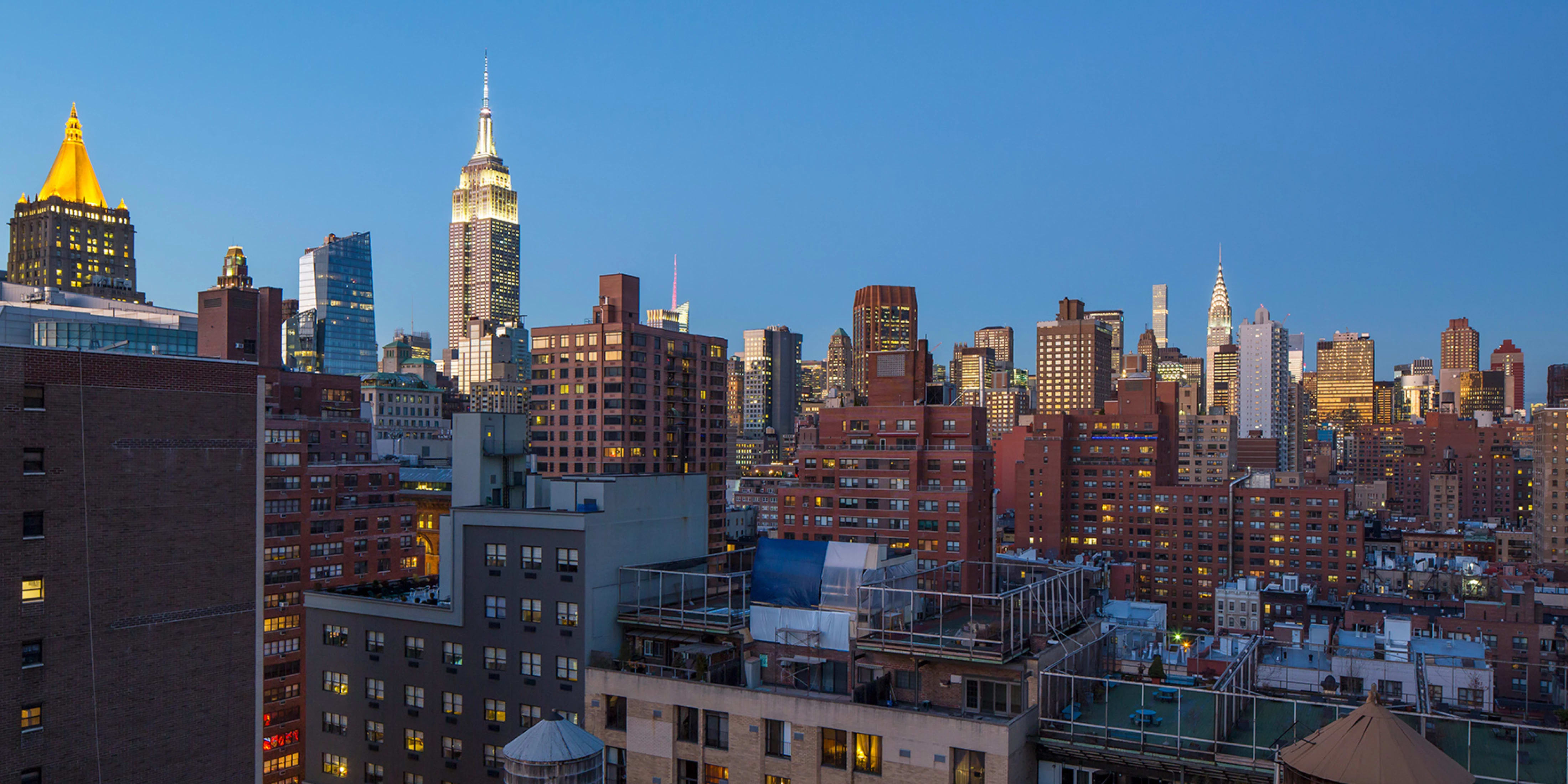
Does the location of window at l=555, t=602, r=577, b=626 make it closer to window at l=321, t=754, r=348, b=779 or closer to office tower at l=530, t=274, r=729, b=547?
window at l=321, t=754, r=348, b=779

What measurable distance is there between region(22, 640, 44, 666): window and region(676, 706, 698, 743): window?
21374 mm

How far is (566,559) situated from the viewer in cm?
4456

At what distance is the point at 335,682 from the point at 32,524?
18.2m

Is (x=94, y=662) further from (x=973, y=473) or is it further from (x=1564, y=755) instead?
(x=973, y=473)

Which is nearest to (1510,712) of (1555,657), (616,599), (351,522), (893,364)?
(1555,657)

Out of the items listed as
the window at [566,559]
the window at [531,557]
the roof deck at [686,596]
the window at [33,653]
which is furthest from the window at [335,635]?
the window at [33,653]

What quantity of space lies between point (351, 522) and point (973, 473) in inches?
2900

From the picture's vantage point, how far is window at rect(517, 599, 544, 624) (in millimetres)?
45219

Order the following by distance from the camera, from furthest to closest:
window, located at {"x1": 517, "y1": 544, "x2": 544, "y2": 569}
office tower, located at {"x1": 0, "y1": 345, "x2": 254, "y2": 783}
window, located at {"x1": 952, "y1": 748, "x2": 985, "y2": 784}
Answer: window, located at {"x1": 517, "y1": 544, "x2": 544, "y2": 569}, office tower, located at {"x1": 0, "y1": 345, "x2": 254, "y2": 783}, window, located at {"x1": 952, "y1": 748, "x2": 985, "y2": 784}

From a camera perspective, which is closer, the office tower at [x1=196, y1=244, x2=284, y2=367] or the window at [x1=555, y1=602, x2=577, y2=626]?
the window at [x1=555, y1=602, x2=577, y2=626]

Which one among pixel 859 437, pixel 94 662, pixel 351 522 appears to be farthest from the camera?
pixel 859 437

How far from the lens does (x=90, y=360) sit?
37.2 meters

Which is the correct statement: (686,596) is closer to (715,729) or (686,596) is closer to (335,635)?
(715,729)

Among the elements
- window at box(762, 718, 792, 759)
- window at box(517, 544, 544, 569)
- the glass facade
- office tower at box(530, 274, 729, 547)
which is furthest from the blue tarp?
the glass facade
